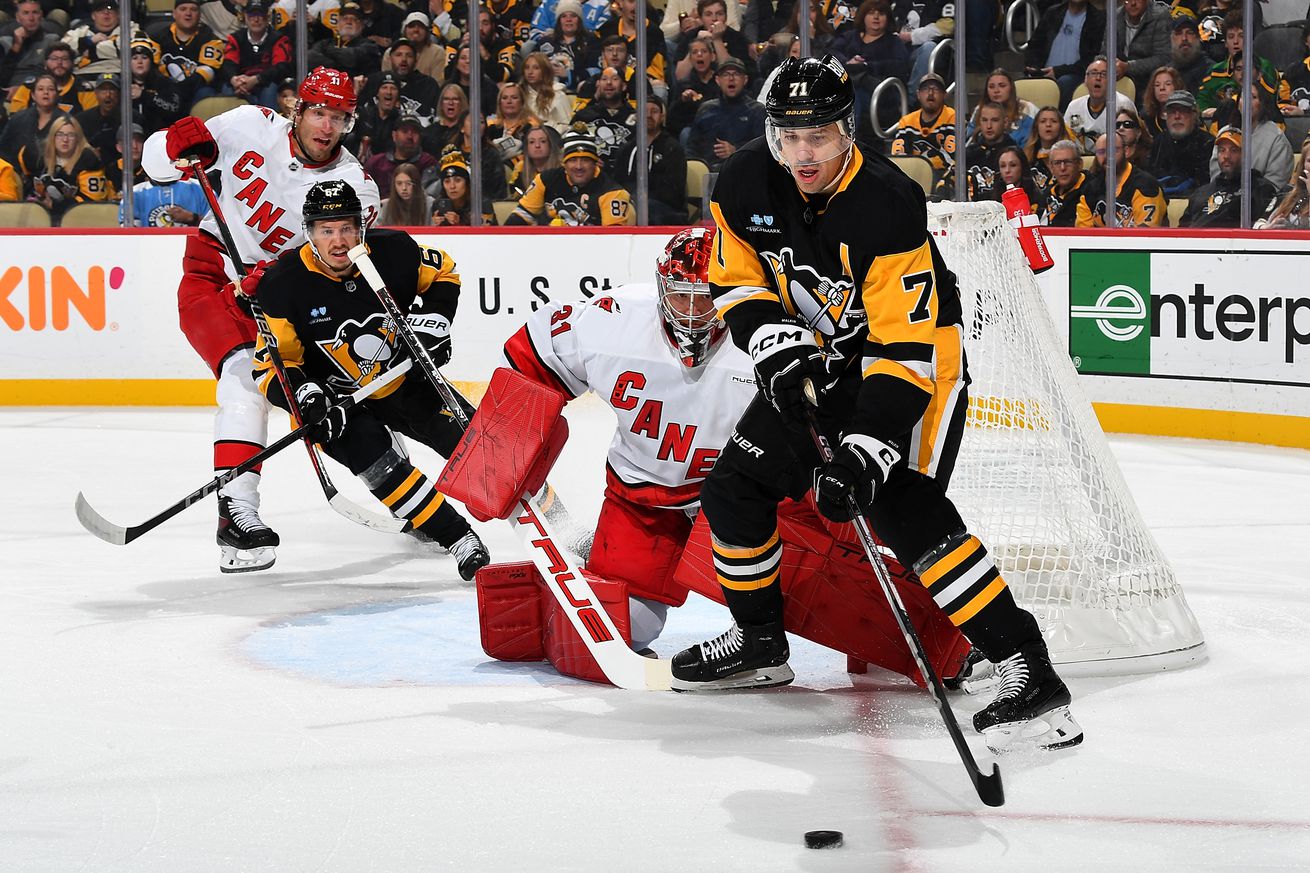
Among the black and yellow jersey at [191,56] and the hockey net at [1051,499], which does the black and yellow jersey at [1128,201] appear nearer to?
the hockey net at [1051,499]

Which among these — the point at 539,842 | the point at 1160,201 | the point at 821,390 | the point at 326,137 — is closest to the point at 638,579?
the point at 821,390

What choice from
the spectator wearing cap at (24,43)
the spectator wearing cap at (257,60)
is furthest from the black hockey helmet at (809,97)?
the spectator wearing cap at (24,43)

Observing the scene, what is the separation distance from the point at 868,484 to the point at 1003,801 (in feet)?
1.53

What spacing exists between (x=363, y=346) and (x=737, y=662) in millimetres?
1593

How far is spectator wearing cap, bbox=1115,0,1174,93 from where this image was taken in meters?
6.66

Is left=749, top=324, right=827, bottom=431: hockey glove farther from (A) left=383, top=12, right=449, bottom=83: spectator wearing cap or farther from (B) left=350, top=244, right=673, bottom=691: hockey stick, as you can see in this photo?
(A) left=383, top=12, right=449, bottom=83: spectator wearing cap

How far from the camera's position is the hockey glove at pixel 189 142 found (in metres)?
4.33

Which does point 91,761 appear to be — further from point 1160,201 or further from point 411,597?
point 1160,201

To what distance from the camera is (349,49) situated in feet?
25.5

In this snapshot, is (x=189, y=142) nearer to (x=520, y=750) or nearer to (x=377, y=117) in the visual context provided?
(x=520, y=750)

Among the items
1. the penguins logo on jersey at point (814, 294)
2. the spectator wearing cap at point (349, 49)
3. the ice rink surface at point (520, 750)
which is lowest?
the ice rink surface at point (520, 750)

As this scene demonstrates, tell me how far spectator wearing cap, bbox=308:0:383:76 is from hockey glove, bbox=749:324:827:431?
5686 millimetres

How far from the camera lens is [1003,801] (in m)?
2.25

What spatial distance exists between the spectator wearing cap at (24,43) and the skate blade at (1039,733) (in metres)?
6.57
